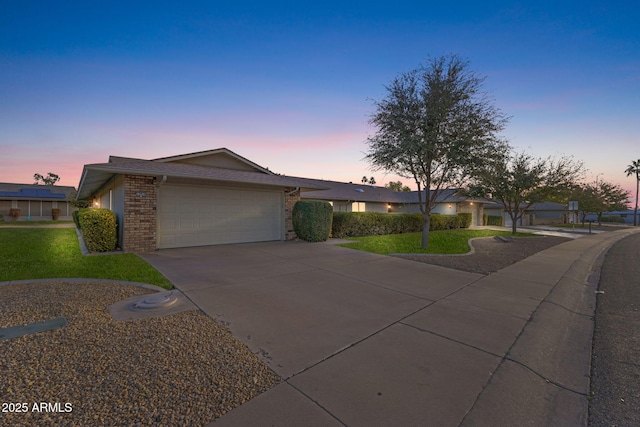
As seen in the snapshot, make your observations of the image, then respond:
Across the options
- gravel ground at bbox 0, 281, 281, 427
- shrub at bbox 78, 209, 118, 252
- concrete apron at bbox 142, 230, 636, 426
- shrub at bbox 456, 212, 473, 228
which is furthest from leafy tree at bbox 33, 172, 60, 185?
shrub at bbox 456, 212, 473, 228

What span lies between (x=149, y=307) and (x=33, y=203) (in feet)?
124

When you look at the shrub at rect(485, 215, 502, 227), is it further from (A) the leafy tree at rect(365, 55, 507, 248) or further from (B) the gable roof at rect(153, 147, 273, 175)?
(B) the gable roof at rect(153, 147, 273, 175)

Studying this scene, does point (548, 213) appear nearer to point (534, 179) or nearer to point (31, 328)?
point (534, 179)

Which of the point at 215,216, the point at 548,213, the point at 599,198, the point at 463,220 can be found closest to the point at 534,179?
the point at 463,220

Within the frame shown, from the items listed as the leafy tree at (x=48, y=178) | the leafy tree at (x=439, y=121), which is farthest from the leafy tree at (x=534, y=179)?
the leafy tree at (x=48, y=178)

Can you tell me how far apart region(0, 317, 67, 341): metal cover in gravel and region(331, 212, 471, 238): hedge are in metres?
12.4

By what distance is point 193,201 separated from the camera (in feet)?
34.8

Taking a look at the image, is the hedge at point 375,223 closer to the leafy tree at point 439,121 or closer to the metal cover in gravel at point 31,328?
the leafy tree at point 439,121

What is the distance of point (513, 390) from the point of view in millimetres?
2475

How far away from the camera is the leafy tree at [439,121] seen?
1085cm

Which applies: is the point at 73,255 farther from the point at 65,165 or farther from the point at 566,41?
the point at 566,41

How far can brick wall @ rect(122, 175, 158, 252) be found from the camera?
8.98m

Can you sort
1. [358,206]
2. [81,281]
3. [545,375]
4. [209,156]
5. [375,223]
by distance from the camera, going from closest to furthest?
[545,375] → [81,281] → [209,156] → [375,223] → [358,206]

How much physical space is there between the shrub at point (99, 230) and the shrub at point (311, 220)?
7286 mm
